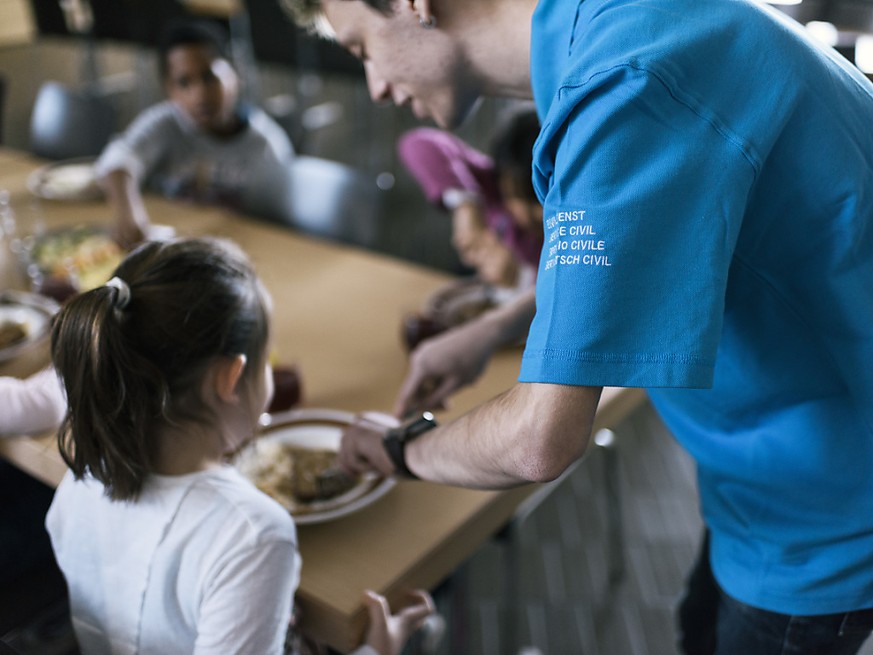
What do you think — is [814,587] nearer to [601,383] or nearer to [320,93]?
[601,383]

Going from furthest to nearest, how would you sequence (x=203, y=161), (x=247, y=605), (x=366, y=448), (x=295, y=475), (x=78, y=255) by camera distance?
(x=203, y=161) → (x=78, y=255) → (x=295, y=475) → (x=366, y=448) → (x=247, y=605)

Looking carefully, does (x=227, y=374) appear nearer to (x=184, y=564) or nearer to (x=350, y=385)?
(x=184, y=564)

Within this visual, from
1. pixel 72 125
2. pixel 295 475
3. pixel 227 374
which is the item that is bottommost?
pixel 72 125

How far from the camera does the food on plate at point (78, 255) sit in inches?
69.1

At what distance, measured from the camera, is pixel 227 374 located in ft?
3.22

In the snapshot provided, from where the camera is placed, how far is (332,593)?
1.01 metres

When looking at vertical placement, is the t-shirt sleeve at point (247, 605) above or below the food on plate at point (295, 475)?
above

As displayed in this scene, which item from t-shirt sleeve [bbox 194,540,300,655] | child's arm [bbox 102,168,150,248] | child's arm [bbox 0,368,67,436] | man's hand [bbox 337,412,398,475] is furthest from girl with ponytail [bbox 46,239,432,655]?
child's arm [bbox 102,168,150,248]

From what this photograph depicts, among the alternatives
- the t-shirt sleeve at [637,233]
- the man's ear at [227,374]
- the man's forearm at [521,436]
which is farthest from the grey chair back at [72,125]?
the t-shirt sleeve at [637,233]

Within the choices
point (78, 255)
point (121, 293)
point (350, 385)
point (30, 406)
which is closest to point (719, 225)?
point (121, 293)

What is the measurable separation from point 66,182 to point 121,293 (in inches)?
65.5

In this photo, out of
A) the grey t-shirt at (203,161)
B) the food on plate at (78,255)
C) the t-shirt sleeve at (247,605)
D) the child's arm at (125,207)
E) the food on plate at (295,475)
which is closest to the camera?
the t-shirt sleeve at (247,605)

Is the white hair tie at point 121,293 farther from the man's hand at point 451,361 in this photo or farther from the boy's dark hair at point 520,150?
the boy's dark hair at point 520,150

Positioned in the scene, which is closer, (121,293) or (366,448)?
(121,293)
